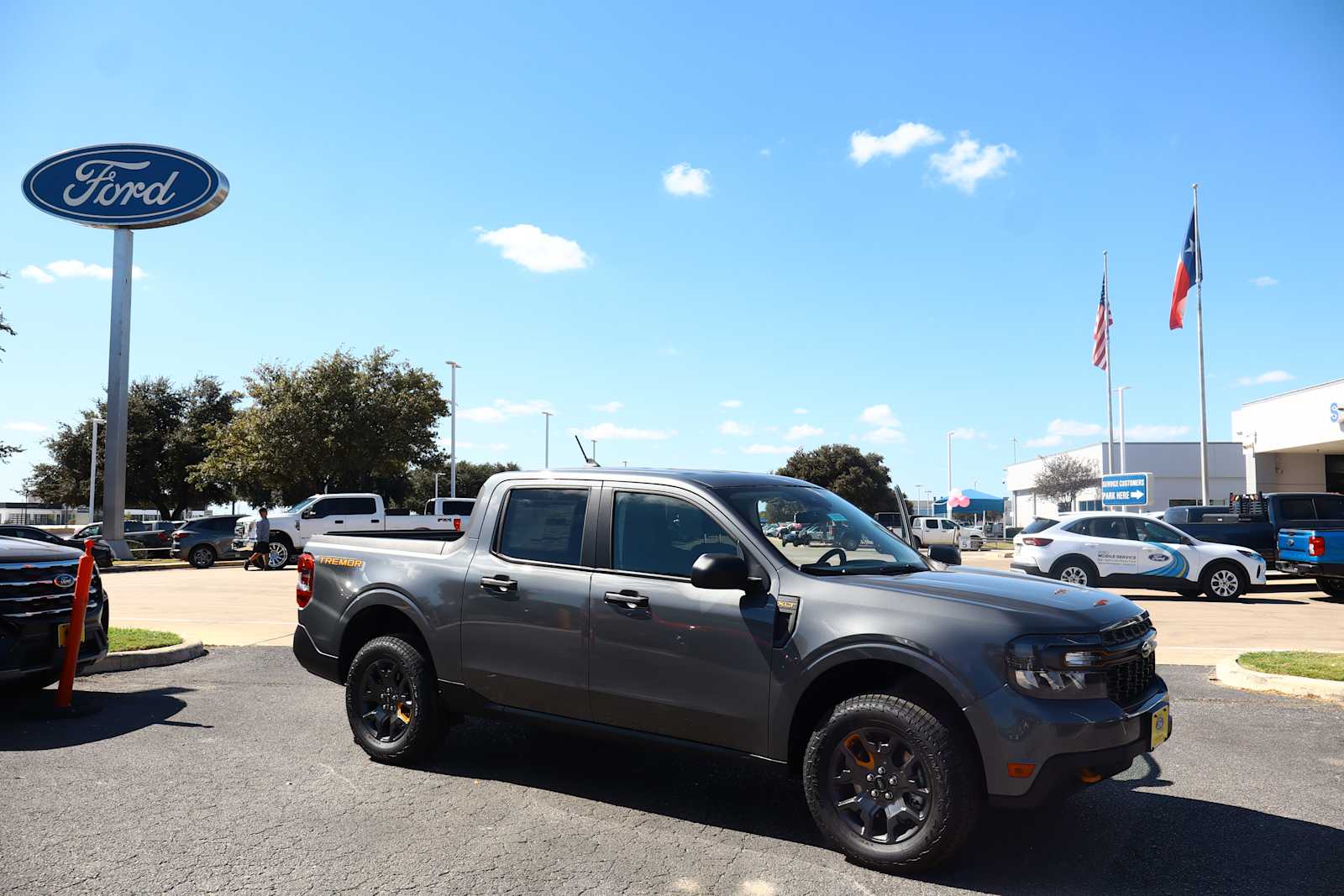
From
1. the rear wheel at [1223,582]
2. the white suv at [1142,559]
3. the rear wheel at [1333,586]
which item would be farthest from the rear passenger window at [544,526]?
the rear wheel at [1333,586]

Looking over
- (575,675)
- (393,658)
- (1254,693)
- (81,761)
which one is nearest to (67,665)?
(81,761)

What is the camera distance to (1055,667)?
394cm

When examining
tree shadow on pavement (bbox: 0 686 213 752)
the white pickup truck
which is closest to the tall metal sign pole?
the white pickup truck

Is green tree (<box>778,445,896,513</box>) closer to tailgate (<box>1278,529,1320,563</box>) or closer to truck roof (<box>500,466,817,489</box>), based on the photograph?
tailgate (<box>1278,529,1320,563</box>)

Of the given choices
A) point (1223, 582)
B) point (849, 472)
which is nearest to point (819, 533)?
point (1223, 582)

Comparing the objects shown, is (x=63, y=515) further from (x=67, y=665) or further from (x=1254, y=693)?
(x=1254, y=693)

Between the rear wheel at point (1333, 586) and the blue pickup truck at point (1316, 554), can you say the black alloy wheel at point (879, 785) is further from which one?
the rear wheel at point (1333, 586)

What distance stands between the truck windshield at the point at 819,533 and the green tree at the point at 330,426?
37.6m

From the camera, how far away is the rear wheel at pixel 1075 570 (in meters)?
17.1

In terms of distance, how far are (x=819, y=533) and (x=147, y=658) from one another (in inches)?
288

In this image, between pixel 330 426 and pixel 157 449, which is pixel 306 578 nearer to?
pixel 330 426

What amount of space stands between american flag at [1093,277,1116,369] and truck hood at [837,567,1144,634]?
115 feet

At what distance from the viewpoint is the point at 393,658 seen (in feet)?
18.6

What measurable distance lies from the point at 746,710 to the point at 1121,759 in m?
1.58
